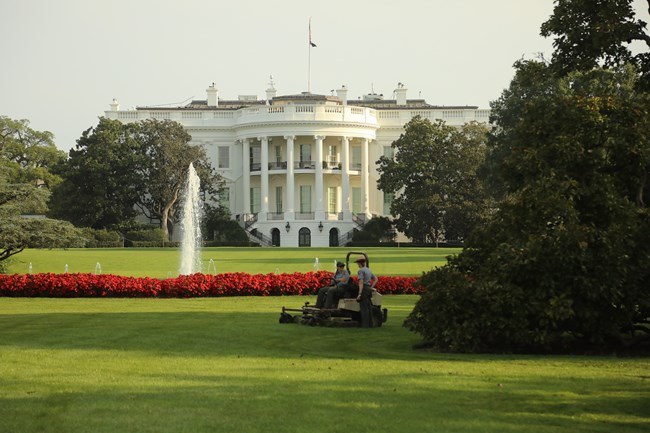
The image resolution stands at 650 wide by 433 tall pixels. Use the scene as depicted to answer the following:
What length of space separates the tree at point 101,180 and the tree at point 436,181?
1698 cm

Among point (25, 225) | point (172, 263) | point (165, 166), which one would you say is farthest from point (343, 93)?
point (25, 225)

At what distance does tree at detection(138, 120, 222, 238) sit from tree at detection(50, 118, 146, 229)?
0.91 m

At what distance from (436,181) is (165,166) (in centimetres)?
1819

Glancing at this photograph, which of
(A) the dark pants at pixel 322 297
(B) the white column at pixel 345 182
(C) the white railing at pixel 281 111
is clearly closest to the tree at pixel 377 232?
(B) the white column at pixel 345 182

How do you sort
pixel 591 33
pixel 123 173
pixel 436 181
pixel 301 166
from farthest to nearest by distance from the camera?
pixel 301 166 → pixel 123 173 → pixel 436 181 → pixel 591 33

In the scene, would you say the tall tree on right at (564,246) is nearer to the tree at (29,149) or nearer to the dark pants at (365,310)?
the dark pants at (365,310)

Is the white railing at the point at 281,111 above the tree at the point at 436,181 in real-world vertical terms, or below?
above

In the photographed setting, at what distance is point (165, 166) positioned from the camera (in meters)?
67.4

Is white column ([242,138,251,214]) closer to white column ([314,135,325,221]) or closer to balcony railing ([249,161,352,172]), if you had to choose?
balcony railing ([249,161,352,172])

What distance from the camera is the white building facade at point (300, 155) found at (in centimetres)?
7494

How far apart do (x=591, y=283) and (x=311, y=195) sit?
6581cm

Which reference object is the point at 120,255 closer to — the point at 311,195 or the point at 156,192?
the point at 156,192

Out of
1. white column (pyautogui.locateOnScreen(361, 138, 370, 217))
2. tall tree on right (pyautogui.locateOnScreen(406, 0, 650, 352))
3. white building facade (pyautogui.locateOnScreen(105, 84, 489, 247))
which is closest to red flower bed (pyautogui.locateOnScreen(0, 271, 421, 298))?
tall tree on right (pyautogui.locateOnScreen(406, 0, 650, 352))

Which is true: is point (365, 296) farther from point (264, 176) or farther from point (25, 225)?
point (264, 176)
